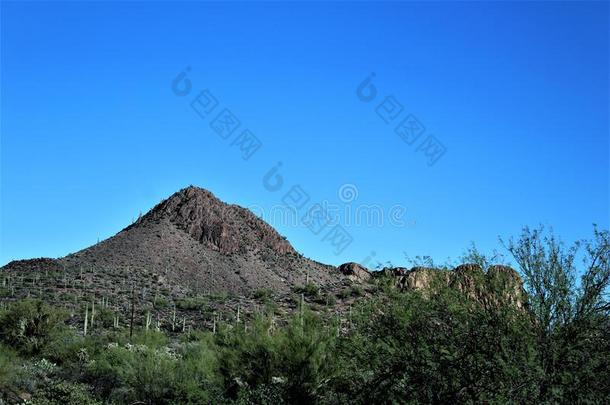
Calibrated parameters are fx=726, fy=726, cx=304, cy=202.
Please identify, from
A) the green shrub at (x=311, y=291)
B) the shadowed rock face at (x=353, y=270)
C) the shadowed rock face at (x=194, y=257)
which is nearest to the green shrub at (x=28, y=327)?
the green shrub at (x=311, y=291)

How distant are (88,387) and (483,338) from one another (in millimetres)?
15870

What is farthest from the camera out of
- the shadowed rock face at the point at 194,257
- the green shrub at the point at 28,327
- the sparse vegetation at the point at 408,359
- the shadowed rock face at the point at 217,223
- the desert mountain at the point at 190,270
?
the shadowed rock face at the point at 217,223

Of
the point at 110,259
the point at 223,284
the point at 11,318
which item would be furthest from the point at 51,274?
the point at 11,318

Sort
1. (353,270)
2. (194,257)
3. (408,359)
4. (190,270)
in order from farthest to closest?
(353,270) < (194,257) < (190,270) < (408,359)

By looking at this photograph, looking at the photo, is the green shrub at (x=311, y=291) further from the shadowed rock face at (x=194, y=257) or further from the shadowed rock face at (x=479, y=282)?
the shadowed rock face at (x=479, y=282)

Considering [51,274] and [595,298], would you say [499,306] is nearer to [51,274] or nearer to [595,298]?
[595,298]

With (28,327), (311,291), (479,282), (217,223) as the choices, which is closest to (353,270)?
(217,223)

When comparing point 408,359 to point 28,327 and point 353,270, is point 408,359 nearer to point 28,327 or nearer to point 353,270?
point 28,327

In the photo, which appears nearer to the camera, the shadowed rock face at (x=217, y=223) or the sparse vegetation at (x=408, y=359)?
the sparse vegetation at (x=408, y=359)

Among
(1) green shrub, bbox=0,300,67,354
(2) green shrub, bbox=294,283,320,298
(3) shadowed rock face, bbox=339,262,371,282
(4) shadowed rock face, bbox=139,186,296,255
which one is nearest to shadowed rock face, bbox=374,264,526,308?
(1) green shrub, bbox=0,300,67,354

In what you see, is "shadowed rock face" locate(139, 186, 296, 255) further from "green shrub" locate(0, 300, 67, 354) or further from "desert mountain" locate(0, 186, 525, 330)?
"green shrub" locate(0, 300, 67, 354)

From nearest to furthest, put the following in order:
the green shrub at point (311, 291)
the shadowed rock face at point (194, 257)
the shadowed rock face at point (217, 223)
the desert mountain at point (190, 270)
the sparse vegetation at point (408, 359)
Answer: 1. the sparse vegetation at point (408, 359)
2. the desert mountain at point (190, 270)
3. the green shrub at point (311, 291)
4. the shadowed rock face at point (194, 257)
5. the shadowed rock face at point (217, 223)

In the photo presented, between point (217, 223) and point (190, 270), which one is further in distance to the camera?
point (217, 223)

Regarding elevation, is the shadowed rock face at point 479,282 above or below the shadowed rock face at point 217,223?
below
